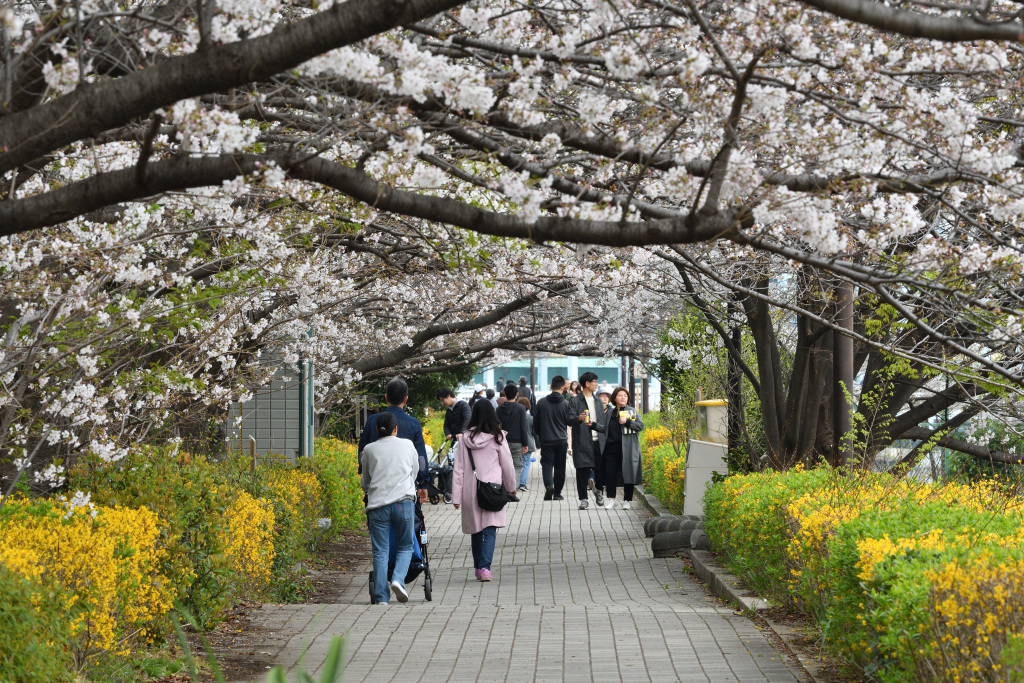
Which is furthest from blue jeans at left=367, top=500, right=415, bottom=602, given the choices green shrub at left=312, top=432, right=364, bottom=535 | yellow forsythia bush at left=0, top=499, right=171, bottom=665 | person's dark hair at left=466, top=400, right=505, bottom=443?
green shrub at left=312, top=432, right=364, bottom=535

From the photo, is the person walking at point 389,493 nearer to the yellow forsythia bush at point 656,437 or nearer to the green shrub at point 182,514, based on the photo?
the green shrub at point 182,514

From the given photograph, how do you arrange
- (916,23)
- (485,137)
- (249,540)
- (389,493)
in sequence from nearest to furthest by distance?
(916,23), (485,137), (249,540), (389,493)

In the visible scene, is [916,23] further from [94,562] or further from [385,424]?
[385,424]

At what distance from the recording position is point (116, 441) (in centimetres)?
791

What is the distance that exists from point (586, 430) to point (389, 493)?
856cm

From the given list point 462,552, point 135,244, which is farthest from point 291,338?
point 135,244

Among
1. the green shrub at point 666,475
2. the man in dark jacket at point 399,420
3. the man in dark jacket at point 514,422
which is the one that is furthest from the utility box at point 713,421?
the man in dark jacket at point 399,420

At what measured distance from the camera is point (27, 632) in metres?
4.54

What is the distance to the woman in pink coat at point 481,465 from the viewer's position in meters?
10.7

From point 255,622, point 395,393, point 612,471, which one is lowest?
point 255,622

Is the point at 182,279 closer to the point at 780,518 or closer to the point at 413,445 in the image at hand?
the point at 413,445

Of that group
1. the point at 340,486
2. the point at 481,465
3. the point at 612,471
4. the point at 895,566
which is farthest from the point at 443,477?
the point at 895,566

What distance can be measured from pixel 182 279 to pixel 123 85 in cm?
422

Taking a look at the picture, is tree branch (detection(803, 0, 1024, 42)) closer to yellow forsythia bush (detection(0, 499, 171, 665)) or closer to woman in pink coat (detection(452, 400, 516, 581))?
yellow forsythia bush (detection(0, 499, 171, 665))
